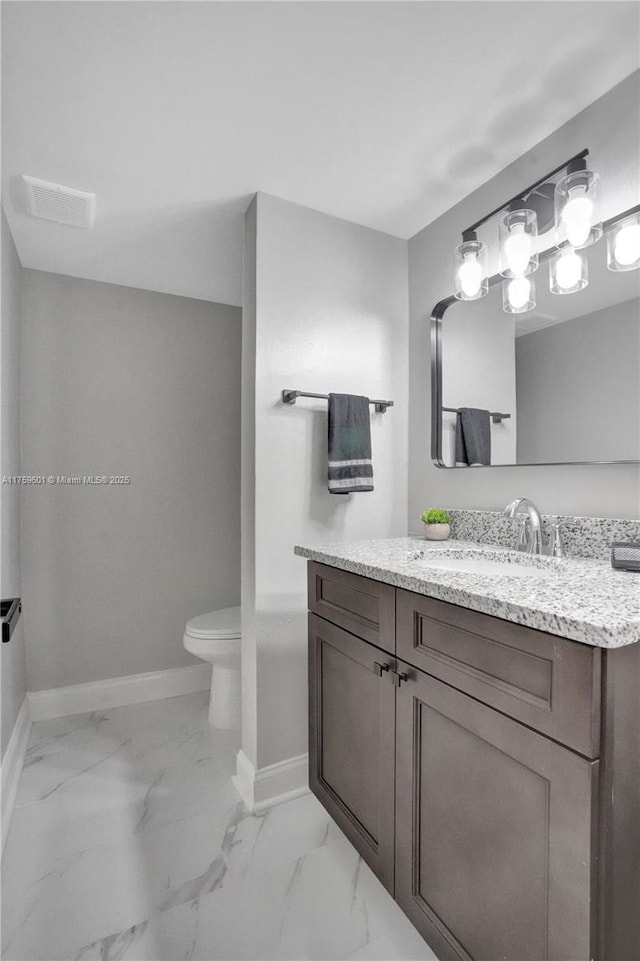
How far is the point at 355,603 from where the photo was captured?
1.37 metres

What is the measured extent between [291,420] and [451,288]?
0.85m

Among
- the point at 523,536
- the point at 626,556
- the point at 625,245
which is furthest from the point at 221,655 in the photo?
the point at 625,245

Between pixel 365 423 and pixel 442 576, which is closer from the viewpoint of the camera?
pixel 442 576

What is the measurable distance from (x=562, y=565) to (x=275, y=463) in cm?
104

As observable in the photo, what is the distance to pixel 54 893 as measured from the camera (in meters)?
1.40

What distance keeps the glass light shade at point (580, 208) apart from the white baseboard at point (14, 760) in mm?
2613

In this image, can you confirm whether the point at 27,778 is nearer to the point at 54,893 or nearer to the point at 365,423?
the point at 54,893

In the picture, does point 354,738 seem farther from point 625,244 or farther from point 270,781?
point 625,244

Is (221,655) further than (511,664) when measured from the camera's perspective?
Yes

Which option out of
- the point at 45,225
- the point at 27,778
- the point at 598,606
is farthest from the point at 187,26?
the point at 27,778

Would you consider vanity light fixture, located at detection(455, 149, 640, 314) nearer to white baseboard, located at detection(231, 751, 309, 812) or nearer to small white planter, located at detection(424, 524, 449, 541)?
small white planter, located at detection(424, 524, 449, 541)

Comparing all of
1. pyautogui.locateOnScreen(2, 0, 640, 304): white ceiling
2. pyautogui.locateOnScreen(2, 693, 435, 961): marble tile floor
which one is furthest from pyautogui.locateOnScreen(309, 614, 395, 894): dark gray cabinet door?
pyautogui.locateOnScreen(2, 0, 640, 304): white ceiling

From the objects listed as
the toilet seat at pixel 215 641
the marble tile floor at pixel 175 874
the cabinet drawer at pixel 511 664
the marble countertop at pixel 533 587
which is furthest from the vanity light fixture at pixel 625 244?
the toilet seat at pixel 215 641

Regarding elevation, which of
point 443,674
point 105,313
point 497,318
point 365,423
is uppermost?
point 105,313
